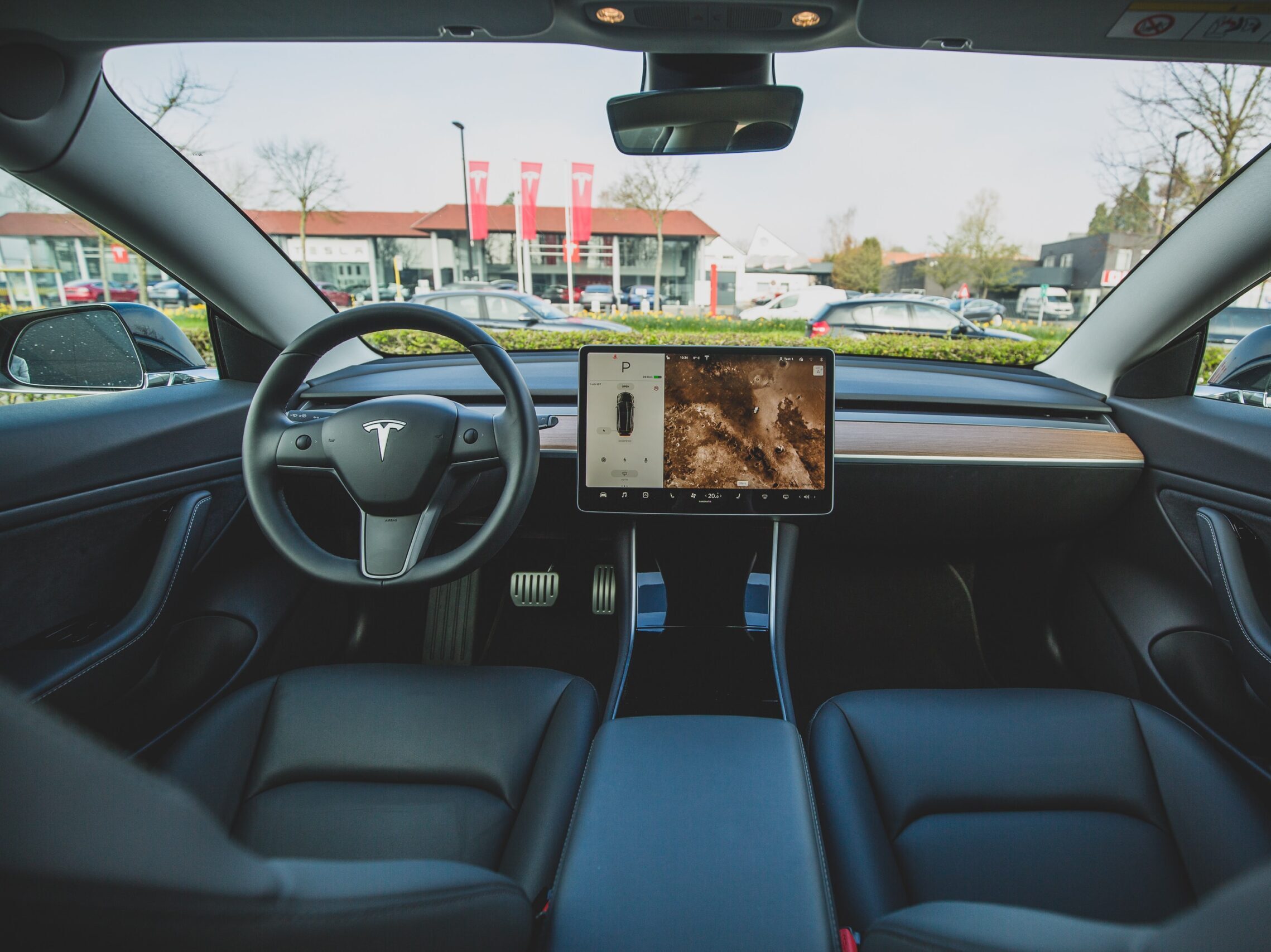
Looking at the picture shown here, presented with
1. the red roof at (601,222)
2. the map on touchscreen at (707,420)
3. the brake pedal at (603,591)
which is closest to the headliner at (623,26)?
the map on touchscreen at (707,420)

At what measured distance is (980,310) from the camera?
322cm

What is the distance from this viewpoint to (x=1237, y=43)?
1.64 m

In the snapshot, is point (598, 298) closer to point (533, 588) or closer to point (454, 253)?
point (533, 588)

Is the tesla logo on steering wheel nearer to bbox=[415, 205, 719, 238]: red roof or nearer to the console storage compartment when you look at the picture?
the console storage compartment

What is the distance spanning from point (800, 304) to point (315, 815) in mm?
2797

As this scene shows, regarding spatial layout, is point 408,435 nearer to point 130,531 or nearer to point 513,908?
point 130,531

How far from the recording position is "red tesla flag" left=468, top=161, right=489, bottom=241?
19.7ft

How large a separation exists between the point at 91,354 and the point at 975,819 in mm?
2651

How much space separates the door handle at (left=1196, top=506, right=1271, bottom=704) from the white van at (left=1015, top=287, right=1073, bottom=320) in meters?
1.07

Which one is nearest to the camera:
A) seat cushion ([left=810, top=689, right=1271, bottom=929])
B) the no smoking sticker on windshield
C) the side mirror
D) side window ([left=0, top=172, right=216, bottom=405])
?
seat cushion ([left=810, top=689, right=1271, bottom=929])

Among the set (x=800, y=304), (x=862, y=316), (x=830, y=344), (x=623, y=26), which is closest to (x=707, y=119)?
(x=623, y=26)

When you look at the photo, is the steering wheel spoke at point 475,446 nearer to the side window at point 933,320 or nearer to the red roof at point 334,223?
the red roof at point 334,223

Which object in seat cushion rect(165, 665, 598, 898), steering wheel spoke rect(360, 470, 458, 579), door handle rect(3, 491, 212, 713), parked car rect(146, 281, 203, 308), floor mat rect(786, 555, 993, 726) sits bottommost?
floor mat rect(786, 555, 993, 726)

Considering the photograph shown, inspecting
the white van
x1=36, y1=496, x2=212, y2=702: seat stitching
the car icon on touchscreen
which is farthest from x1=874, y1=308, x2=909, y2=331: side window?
x1=36, y1=496, x2=212, y2=702: seat stitching
